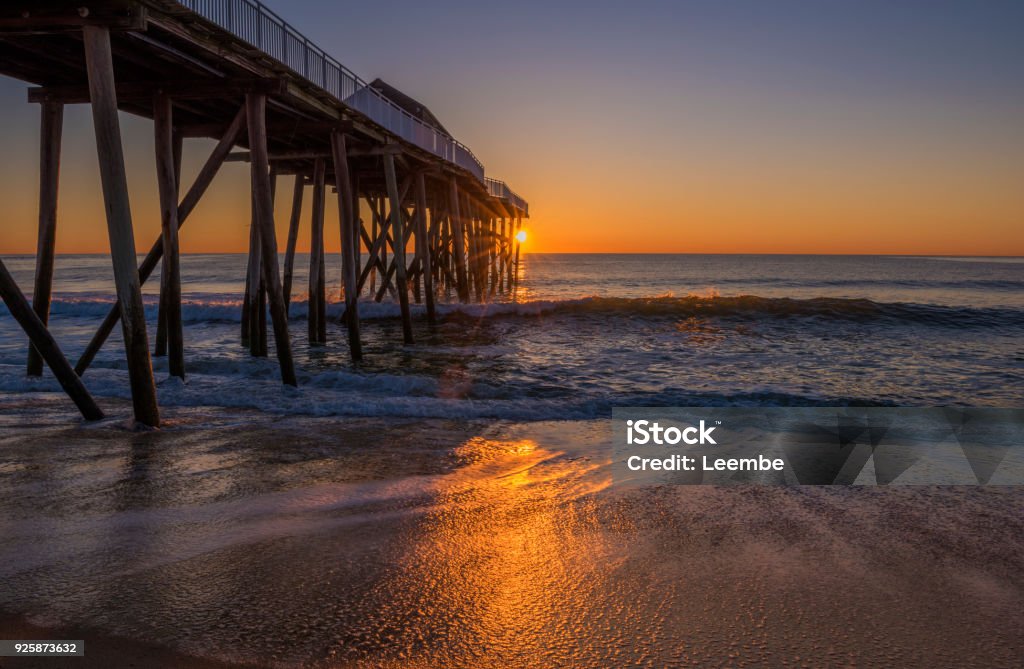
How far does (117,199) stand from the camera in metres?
6.49

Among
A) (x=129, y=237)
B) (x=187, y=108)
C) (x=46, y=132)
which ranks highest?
(x=187, y=108)

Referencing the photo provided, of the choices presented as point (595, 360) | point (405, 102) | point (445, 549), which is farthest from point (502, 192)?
point (445, 549)

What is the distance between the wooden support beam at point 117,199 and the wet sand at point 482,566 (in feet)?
3.56

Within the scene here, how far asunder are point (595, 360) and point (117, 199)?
367 inches

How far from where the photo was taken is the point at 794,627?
3.00m

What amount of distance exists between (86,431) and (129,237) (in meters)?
1.82

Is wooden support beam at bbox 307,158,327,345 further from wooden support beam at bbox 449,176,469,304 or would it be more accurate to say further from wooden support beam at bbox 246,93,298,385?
wooden support beam at bbox 449,176,469,304

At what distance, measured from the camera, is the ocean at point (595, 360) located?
31.0ft

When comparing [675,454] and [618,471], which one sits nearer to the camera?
[618,471]

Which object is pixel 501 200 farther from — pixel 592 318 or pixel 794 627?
pixel 794 627

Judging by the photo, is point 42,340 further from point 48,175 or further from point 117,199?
point 48,175

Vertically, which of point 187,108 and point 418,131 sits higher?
point 418,131

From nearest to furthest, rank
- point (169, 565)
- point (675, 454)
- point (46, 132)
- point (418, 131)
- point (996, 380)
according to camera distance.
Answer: point (169, 565) < point (675, 454) < point (46, 132) < point (996, 380) < point (418, 131)

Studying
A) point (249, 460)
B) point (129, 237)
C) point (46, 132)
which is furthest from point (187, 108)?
point (249, 460)
